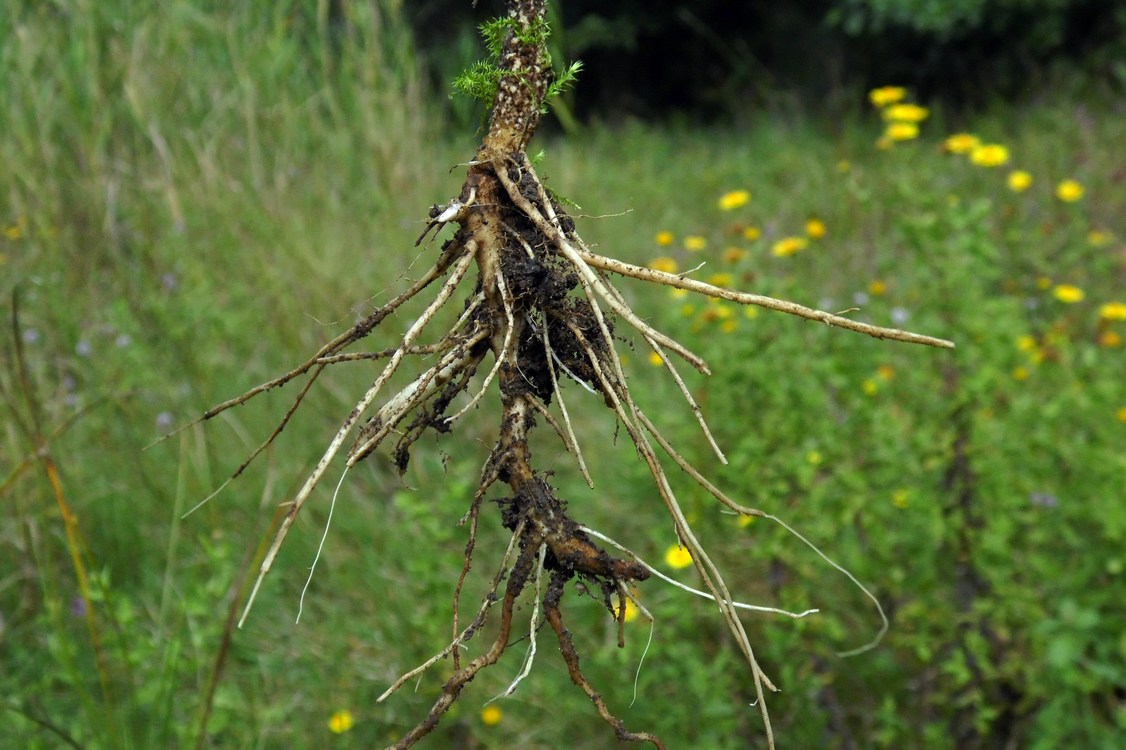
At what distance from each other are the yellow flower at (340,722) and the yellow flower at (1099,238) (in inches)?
111

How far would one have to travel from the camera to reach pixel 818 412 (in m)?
2.31

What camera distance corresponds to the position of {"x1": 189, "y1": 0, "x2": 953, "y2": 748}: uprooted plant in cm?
99

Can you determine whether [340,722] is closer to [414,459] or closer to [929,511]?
[414,459]

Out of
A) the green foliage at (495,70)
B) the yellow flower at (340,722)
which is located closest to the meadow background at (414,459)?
the yellow flower at (340,722)

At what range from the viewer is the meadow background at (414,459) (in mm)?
1940

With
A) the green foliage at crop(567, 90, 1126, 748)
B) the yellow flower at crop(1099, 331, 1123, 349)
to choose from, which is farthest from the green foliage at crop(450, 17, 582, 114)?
the yellow flower at crop(1099, 331, 1123, 349)

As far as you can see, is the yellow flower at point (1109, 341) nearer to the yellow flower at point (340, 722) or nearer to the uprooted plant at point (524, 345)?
the yellow flower at point (340, 722)

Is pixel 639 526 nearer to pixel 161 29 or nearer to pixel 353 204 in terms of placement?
pixel 353 204

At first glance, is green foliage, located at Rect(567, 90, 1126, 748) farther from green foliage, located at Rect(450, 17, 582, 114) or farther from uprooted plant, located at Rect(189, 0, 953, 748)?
green foliage, located at Rect(450, 17, 582, 114)

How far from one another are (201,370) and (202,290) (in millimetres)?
266

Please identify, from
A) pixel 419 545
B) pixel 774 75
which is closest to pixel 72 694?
pixel 419 545

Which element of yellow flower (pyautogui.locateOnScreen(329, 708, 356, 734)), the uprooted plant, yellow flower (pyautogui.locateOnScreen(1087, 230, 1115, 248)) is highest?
the uprooted plant

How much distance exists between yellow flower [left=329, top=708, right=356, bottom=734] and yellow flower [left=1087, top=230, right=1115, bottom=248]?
283 centimetres

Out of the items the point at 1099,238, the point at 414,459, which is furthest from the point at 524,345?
the point at 1099,238
